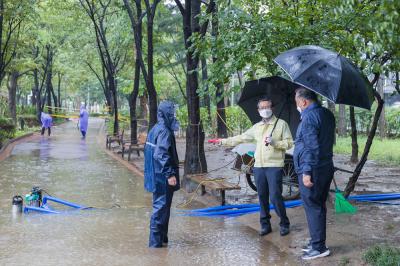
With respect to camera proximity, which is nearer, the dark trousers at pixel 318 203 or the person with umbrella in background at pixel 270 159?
the dark trousers at pixel 318 203

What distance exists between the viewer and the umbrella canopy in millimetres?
8000

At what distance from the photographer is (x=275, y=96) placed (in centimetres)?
817

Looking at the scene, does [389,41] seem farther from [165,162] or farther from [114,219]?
[114,219]

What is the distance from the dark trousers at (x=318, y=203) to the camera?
18.7 feet

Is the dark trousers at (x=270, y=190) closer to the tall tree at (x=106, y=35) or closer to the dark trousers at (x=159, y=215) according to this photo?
the dark trousers at (x=159, y=215)

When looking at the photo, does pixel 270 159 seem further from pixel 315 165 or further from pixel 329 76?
pixel 329 76

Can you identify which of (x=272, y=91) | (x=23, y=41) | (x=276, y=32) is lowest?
(x=272, y=91)

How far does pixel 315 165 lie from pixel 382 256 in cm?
113

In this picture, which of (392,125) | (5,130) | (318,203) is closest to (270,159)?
(318,203)

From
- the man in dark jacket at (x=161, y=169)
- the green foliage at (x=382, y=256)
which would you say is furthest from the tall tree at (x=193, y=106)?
the green foliage at (x=382, y=256)

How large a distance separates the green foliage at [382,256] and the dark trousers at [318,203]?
526 millimetres

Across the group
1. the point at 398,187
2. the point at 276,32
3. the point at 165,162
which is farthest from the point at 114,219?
the point at 398,187

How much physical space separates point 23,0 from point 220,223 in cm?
1454

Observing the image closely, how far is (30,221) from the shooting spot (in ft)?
25.6
